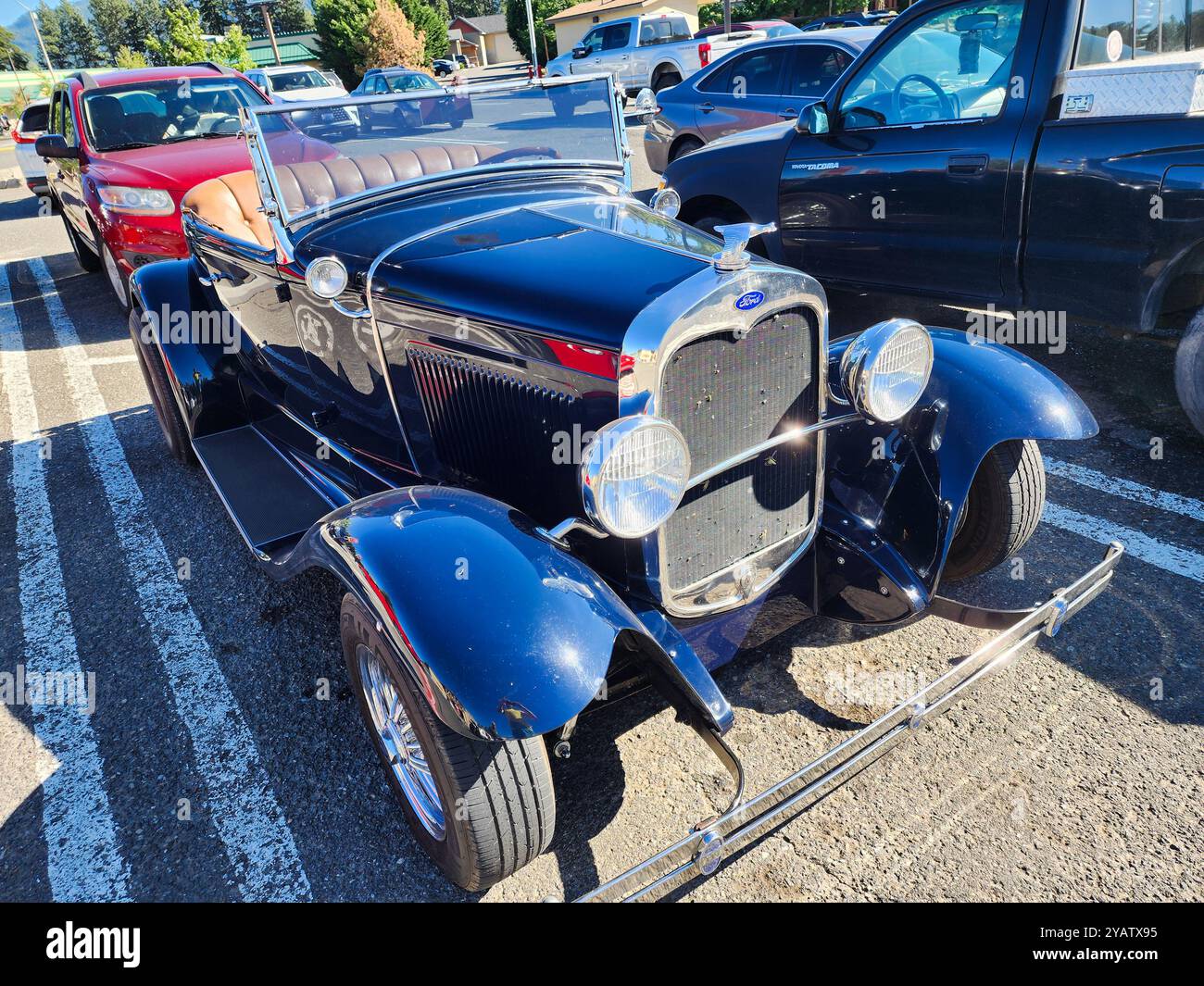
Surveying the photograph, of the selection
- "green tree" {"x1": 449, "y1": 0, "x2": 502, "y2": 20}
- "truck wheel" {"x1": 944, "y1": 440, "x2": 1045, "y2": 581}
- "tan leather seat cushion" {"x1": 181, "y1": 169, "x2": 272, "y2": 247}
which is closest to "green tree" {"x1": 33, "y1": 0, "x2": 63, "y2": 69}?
"green tree" {"x1": 449, "y1": 0, "x2": 502, "y2": 20}

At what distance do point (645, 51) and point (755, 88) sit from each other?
12.1 metres

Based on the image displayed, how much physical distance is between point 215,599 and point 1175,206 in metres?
4.35

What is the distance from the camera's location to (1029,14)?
3979 millimetres

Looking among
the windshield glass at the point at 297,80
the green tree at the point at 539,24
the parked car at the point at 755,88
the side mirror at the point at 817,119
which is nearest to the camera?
the side mirror at the point at 817,119

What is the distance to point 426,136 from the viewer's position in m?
3.32

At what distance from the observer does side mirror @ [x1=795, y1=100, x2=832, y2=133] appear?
4.92 metres

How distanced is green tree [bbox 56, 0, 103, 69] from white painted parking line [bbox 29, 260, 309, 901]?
91.8 metres

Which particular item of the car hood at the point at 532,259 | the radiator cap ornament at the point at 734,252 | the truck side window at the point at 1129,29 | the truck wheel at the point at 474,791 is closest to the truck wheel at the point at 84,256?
the car hood at the point at 532,259

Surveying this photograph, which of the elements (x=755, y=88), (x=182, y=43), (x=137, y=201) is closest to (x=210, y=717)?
(x=137, y=201)

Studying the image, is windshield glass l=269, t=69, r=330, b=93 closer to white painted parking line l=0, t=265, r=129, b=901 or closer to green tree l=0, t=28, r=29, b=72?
white painted parking line l=0, t=265, r=129, b=901

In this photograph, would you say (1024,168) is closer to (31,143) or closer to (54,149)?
(54,149)

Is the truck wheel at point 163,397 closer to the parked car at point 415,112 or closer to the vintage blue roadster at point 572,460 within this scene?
the vintage blue roadster at point 572,460

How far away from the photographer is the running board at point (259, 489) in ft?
10.2

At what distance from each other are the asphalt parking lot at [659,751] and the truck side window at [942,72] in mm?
2016
